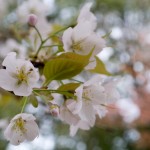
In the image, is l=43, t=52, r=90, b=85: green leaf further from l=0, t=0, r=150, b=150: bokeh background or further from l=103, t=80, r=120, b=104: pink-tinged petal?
l=0, t=0, r=150, b=150: bokeh background

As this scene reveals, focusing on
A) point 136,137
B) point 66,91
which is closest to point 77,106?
point 66,91

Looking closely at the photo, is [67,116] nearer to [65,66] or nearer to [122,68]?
[65,66]

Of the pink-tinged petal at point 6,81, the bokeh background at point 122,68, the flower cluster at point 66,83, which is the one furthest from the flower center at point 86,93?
the bokeh background at point 122,68

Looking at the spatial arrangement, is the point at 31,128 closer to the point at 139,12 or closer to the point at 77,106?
the point at 77,106

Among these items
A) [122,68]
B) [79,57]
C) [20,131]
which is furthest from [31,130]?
[122,68]

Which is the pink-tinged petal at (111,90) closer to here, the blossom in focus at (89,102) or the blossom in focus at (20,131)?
the blossom in focus at (89,102)

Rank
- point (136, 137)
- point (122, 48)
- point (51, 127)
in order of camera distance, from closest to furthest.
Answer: point (122, 48)
point (51, 127)
point (136, 137)

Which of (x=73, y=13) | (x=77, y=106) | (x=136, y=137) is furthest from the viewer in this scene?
(x=136, y=137)
